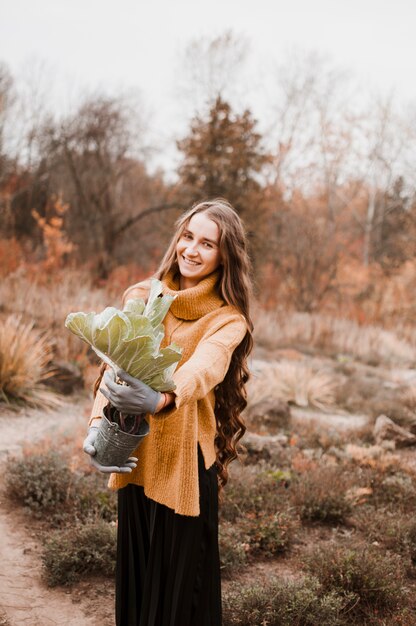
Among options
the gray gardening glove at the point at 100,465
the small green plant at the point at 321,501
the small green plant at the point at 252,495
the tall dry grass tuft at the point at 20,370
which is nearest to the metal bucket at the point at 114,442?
the gray gardening glove at the point at 100,465

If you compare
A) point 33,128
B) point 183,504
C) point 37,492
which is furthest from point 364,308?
point 183,504

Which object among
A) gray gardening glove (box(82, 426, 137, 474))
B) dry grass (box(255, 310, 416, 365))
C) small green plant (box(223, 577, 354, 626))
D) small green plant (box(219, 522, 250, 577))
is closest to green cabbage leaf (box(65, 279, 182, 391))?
gray gardening glove (box(82, 426, 137, 474))

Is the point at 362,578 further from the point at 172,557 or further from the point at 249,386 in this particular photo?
the point at 249,386

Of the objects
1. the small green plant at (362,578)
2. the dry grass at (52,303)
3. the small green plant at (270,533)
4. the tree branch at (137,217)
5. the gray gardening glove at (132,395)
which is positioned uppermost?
the tree branch at (137,217)

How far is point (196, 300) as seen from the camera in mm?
2164

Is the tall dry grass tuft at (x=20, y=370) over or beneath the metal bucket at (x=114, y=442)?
beneath

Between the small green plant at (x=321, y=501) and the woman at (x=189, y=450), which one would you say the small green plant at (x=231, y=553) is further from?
the woman at (x=189, y=450)

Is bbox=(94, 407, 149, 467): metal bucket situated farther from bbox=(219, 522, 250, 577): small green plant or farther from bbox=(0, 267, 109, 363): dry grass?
bbox=(0, 267, 109, 363): dry grass

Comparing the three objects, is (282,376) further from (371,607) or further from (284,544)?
(371,607)

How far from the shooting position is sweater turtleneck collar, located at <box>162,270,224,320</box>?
2143 mm

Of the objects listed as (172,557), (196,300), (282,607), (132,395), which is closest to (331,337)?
(282,607)

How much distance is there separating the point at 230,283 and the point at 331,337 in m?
11.4

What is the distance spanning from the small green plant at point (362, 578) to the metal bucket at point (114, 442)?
190 centimetres

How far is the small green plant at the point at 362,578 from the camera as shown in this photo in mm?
3074
